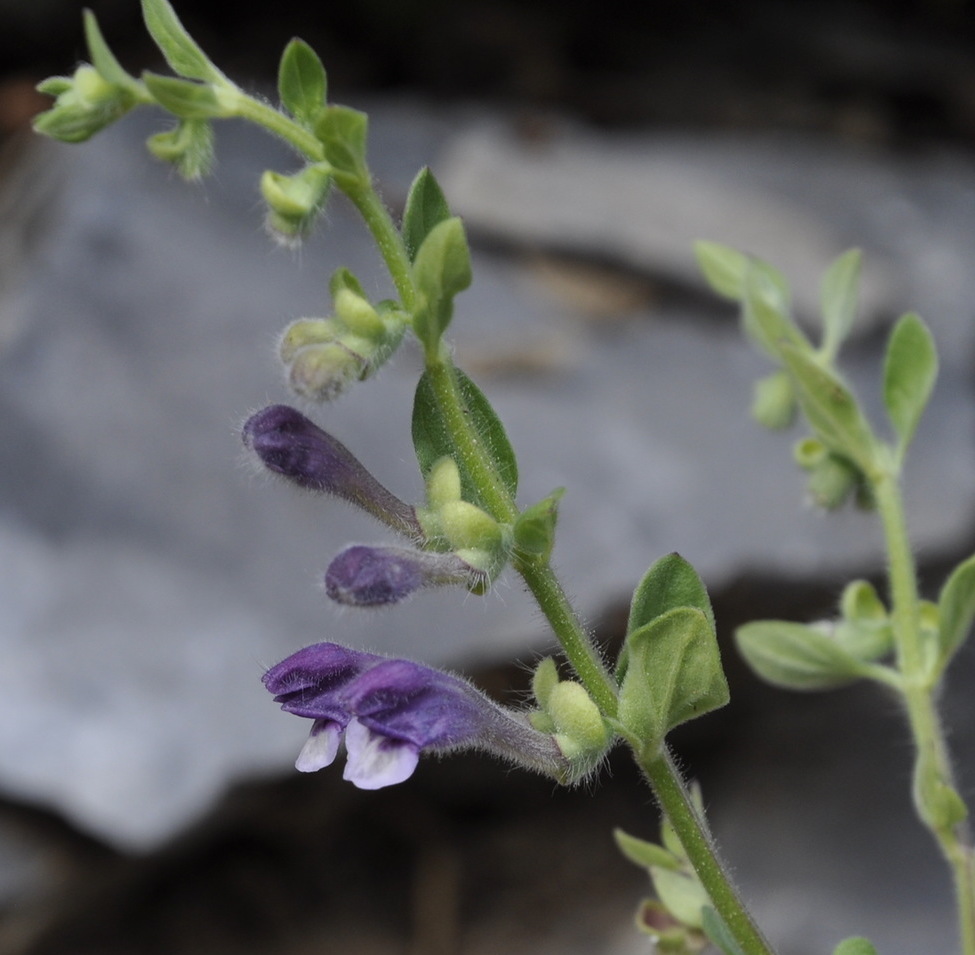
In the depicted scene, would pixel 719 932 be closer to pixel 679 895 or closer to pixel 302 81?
pixel 679 895

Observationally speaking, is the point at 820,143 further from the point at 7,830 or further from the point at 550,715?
the point at 550,715

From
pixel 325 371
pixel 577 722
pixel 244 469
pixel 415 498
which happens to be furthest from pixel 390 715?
pixel 415 498

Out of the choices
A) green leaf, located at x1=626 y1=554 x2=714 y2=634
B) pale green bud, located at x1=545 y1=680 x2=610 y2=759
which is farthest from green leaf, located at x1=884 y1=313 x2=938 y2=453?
pale green bud, located at x1=545 y1=680 x2=610 y2=759

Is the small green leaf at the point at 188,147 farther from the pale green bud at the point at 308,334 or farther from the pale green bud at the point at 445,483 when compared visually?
the pale green bud at the point at 445,483

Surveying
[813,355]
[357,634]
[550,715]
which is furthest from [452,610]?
[550,715]

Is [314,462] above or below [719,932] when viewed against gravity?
above

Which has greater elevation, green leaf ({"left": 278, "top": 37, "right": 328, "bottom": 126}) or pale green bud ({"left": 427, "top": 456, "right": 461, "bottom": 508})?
green leaf ({"left": 278, "top": 37, "right": 328, "bottom": 126})

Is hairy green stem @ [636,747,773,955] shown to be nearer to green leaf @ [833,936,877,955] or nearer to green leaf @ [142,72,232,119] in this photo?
green leaf @ [833,936,877,955]
